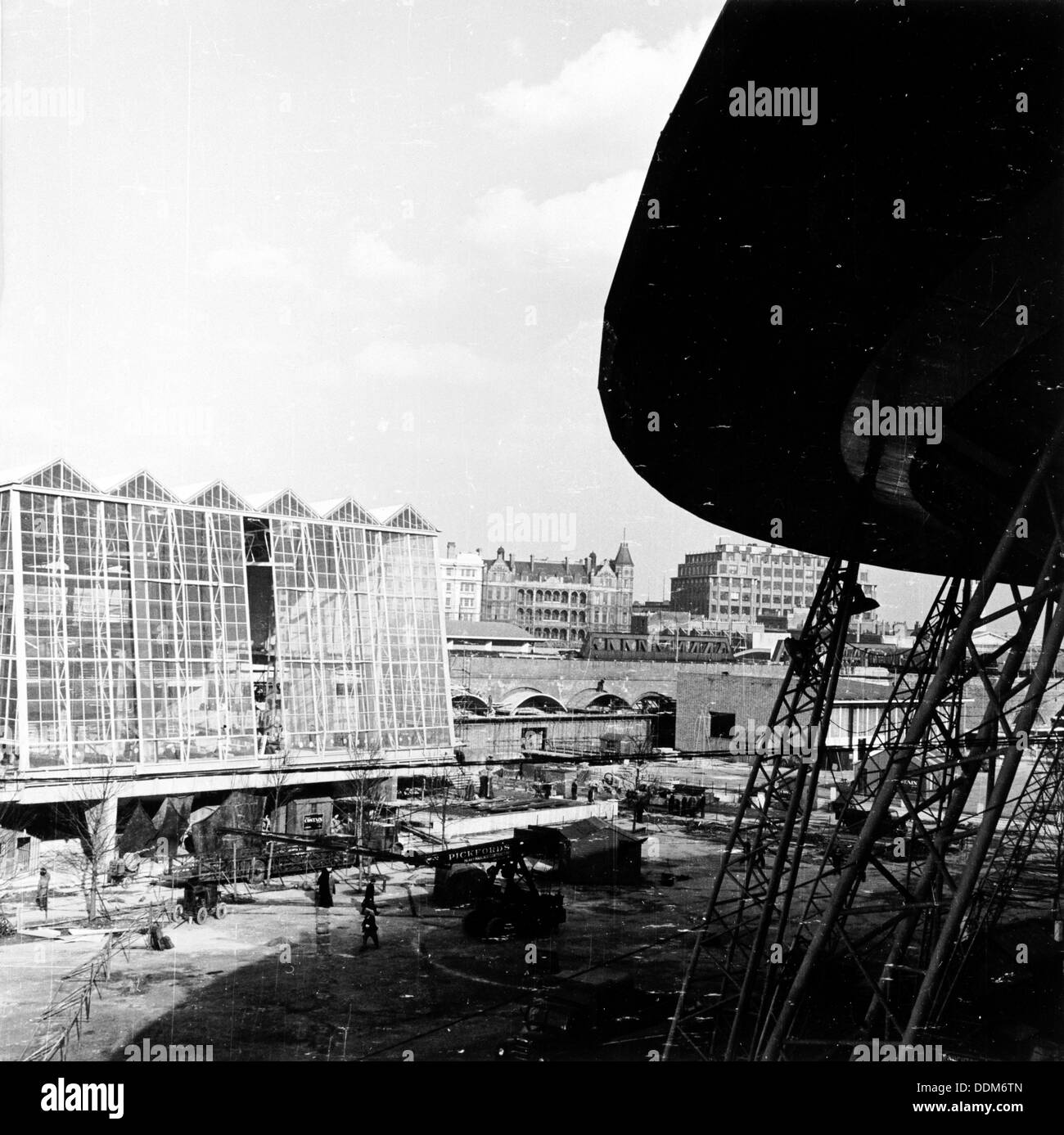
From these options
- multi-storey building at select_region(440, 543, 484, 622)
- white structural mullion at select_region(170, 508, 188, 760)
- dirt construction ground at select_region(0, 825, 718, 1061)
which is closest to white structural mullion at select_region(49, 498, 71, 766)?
white structural mullion at select_region(170, 508, 188, 760)

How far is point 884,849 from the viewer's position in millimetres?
14234

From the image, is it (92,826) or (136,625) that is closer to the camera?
(92,826)

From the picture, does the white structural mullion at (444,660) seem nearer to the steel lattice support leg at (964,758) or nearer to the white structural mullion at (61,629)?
the white structural mullion at (61,629)

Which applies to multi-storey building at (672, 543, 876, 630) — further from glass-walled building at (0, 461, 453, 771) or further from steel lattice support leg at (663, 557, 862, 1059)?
steel lattice support leg at (663, 557, 862, 1059)

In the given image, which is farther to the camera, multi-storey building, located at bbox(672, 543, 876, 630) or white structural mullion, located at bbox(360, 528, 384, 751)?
multi-storey building, located at bbox(672, 543, 876, 630)

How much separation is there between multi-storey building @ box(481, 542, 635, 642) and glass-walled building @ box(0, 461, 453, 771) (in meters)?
53.6

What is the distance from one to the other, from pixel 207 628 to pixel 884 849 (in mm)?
24752

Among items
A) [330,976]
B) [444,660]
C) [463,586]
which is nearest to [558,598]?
[463,586]

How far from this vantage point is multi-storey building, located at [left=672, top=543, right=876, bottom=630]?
171 ft

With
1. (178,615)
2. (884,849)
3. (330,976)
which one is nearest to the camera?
(884,849)

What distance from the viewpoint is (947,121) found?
6219 mm

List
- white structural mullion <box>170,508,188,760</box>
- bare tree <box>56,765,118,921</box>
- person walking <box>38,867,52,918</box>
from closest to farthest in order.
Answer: person walking <box>38,867,52,918</box> → bare tree <box>56,765,118,921</box> → white structural mullion <box>170,508,188,760</box>

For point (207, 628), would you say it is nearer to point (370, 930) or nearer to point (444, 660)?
point (444, 660)
